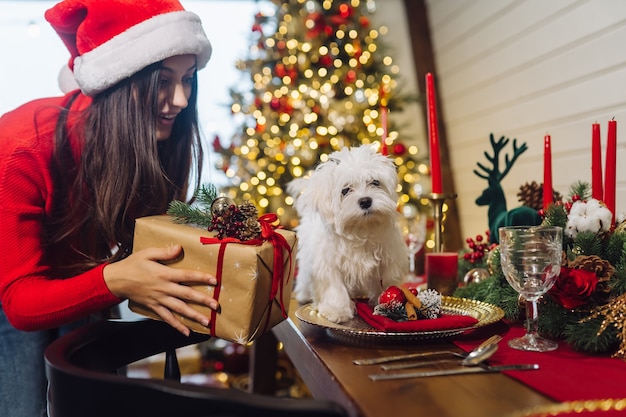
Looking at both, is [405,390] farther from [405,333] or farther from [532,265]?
[532,265]

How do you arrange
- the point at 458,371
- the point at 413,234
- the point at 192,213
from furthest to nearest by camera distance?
1. the point at 413,234
2. the point at 192,213
3. the point at 458,371

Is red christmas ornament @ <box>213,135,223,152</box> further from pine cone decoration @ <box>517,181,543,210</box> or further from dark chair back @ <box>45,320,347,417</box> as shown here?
dark chair back @ <box>45,320,347,417</box>

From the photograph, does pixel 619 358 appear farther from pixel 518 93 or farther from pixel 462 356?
pixel 518 93

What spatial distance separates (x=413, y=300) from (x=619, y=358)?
336 millimetres

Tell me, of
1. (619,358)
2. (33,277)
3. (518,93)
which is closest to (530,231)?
(619,358)

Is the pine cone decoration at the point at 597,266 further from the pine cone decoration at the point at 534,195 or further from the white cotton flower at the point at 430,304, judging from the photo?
the pine cone decoration at the point at 534,195

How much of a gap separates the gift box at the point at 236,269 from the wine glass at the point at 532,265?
0.38 metres

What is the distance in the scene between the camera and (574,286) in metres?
0.88

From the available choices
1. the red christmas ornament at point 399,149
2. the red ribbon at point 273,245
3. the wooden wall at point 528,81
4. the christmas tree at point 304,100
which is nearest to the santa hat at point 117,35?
the red ribbon at point 273,245

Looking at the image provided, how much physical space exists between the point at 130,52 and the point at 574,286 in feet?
3.33

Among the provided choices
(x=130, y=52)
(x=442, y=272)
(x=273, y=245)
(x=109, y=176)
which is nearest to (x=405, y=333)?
(x=273, y=245)

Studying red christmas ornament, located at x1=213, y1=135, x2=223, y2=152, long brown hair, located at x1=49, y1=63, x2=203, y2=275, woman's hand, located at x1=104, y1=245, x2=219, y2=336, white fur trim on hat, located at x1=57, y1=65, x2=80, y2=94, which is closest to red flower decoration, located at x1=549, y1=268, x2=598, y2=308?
woman's hand, located at x1=104, y1=245, x2=219, y2=336

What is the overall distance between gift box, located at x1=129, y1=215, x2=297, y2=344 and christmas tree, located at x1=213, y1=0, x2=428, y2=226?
2.35 metres

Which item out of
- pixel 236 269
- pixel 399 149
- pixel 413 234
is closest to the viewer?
pixel 236 269
